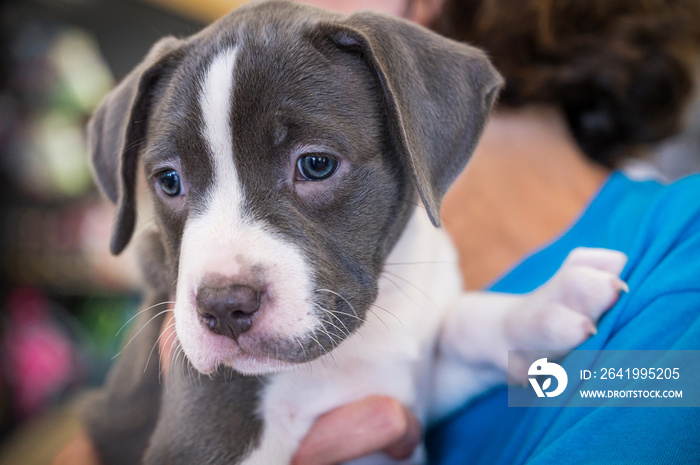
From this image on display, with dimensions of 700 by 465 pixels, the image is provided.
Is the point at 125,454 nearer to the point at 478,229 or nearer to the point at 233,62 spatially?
the point at 233,62

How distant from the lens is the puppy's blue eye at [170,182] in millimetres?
1549

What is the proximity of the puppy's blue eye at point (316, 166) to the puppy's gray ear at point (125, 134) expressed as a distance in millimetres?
565

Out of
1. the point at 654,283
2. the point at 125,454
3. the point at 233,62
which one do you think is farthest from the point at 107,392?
the point at 654,283

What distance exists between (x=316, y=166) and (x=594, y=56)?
72.1 inches

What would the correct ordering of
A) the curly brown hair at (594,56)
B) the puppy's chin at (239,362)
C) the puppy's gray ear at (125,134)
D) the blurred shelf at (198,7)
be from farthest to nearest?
the blurred shelf at (198,7) → the curly brown hair at (594,56) → the puppy's gray ear at (125,134) → the puppy's chin at (239,362)

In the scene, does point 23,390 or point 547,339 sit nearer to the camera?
point 547,339

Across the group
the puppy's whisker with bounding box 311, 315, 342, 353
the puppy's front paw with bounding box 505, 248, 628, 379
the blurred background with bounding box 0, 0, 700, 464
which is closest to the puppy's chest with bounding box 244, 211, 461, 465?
the puppy's whisker with bounding box 311, 315, 342, 353

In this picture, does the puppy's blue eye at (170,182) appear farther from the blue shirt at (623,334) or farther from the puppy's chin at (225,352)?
the blue shirt at (623,334)

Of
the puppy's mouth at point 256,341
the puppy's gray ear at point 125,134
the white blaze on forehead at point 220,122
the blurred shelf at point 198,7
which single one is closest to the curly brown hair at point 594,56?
the puppy's gray ear at point 125,134

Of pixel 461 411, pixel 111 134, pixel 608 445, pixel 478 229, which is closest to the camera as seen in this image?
pixel 608 445

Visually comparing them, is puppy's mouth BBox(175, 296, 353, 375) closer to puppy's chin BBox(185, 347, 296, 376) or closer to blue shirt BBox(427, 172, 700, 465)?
puppy's chin BBox(185, 347, 296, 376)

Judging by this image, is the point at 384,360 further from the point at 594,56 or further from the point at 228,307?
the point at 594,56

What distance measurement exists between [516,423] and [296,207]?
916mm

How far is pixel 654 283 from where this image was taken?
4.81ft
